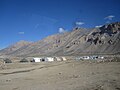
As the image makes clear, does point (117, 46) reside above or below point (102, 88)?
above

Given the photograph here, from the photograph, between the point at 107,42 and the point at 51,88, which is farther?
the point at 107,42

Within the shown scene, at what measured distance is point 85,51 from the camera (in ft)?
656

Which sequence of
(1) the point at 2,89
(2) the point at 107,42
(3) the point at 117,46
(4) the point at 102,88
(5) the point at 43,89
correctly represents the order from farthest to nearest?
(2) the point at 107,42
(3) the point at 117,46
(1) the point at 2,89
(5) the point at 43,89
(4) the point at 102,88

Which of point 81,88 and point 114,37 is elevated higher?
point 114,37

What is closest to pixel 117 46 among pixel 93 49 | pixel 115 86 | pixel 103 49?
pixel 103 49

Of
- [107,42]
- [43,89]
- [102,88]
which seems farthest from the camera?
[107,42]

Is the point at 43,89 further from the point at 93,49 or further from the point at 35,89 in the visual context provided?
the point at 93,49

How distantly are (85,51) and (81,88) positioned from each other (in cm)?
18643

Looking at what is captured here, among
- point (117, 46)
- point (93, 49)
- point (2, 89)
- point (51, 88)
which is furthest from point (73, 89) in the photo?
point (93, 49)

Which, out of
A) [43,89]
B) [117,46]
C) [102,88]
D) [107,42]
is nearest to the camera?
[102,88]

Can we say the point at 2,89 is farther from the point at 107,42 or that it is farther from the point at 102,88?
the point at 107,42

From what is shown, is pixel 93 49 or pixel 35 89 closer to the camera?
pixel 35 89

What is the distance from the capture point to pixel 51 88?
53.0 ft

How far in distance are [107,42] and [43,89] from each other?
187445 millimetres
